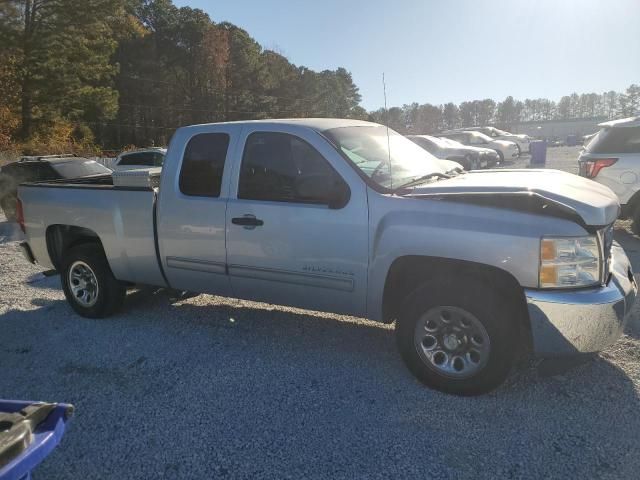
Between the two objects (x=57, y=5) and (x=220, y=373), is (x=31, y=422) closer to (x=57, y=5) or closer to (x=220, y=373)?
(x=220, y=373)

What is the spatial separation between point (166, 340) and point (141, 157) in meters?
12.7

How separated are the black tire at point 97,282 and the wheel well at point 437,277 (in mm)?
2995

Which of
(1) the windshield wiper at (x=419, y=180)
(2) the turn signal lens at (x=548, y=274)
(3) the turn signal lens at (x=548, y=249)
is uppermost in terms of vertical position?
(1) the windshield wiper at (x=419, y=180)

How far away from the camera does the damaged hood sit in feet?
10.5

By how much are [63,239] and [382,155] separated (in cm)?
361

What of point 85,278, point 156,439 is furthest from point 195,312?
point 156,439

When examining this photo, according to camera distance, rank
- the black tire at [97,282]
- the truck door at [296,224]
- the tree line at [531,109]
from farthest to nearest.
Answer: the tree line at [531,109], the black tire at [97,282], the truck door at [296,224]

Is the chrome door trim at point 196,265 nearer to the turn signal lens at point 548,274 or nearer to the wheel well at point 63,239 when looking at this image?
the wheel well at point 63,239

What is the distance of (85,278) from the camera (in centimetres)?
540

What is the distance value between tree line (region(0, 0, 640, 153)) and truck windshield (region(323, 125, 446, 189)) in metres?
14.0

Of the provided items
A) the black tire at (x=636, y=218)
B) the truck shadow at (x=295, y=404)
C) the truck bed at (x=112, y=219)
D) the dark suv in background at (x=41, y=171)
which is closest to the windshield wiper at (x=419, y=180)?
the truck shadow at (x=295, y=404)

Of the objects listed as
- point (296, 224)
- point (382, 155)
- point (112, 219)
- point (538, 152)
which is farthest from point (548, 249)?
point (538, 152)

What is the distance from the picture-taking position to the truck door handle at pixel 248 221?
415 centimetres

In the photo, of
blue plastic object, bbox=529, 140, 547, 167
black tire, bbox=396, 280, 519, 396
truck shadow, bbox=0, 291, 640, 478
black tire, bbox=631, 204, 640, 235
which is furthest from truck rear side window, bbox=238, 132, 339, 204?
blue plastic object, bbox=529, 140, 547, 167
